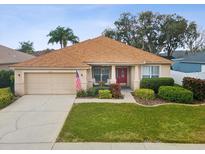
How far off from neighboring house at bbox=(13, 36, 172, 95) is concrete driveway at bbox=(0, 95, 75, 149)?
7.73 feet

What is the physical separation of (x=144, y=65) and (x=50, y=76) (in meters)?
8.15

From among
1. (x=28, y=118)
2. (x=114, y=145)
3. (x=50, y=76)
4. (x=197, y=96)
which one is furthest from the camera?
(x=50, y=76)

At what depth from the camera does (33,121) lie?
39.8 ft

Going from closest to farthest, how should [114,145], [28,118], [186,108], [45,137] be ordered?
[114,145] → [45,137] → [28,118] → [186,108]

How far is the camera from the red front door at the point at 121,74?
25.0 meters

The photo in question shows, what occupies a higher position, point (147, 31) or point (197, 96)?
point (147, 31)

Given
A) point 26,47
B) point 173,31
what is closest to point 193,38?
point 173,31

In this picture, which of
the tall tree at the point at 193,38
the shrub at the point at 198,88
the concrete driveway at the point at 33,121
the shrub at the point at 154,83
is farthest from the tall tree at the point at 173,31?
the concrete driveway at the point at 33,121

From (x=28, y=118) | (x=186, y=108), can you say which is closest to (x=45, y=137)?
(x=28, y=118)

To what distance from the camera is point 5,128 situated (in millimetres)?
10945

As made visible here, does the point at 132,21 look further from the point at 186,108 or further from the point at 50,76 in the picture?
the point at 186,108

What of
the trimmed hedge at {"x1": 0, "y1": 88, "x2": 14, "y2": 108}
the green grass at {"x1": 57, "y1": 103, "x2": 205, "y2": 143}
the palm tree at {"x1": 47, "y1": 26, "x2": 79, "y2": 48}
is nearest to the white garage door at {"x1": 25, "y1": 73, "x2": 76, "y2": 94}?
the trimmed hedge at {"x1": 0, "y1": 88, "x2": 14, "y2": 108}

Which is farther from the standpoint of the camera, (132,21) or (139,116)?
(132,21)

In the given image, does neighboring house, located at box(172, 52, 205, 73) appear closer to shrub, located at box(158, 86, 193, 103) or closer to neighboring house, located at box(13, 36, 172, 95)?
neighboring house, located at box(13, 36, 172, 95)
